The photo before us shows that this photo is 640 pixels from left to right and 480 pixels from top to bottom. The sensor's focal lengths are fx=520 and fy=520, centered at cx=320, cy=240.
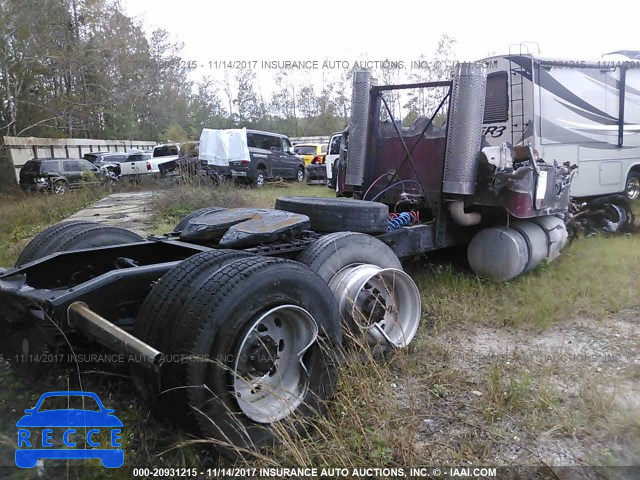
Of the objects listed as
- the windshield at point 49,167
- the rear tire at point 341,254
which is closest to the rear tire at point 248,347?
the rear tire at point 341,254

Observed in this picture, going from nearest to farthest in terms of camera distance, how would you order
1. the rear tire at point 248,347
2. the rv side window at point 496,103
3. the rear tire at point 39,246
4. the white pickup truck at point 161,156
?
the rear tire at point 248,347 → the rear tire at point 39,246 → the rv side window at point 496,103 → the white pickup truck at point 161,156

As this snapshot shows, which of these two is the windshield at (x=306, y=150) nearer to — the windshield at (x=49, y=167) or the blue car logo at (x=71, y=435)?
the windshield at (x=49, y=167)

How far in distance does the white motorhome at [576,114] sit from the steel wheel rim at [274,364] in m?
6.02

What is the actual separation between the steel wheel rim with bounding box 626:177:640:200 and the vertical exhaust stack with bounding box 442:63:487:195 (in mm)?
7046

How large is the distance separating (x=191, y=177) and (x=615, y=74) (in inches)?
394

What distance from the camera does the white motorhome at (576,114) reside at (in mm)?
8266

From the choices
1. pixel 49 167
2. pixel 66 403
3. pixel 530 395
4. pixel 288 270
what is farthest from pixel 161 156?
pixel 530 395

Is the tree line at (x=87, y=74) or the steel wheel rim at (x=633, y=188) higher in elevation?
the tree line at (x=87, y=74)

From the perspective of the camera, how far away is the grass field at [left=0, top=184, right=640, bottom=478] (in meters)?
2.49

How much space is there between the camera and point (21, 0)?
70.6 ft

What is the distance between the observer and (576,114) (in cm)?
895

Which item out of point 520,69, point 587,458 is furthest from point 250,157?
point 587,458

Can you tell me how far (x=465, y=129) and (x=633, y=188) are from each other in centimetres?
752

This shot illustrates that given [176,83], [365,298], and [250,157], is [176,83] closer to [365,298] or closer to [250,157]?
[250,157]
